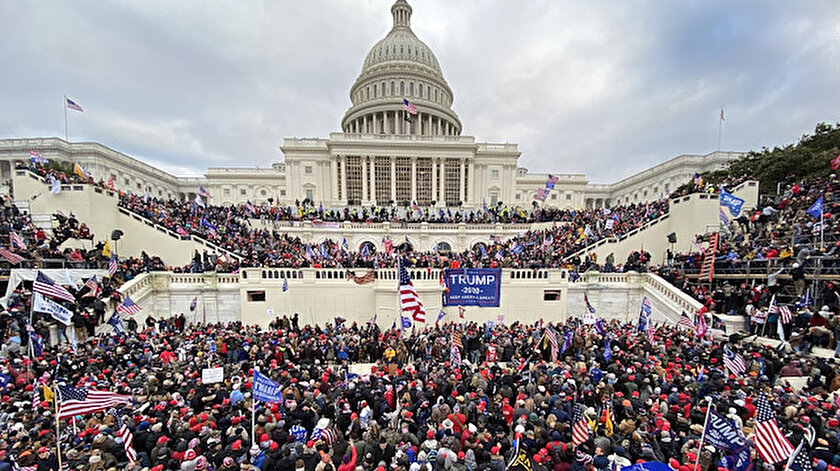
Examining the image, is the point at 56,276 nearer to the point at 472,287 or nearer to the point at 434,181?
the point at 472,287

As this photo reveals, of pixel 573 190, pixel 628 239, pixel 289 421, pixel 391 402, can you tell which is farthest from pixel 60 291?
pixel 573 190

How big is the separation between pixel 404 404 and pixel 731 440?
231 inches

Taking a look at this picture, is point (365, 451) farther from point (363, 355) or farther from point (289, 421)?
point (363, 355)

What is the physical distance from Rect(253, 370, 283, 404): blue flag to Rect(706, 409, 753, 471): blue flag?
7.97 meters

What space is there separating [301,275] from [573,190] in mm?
66670

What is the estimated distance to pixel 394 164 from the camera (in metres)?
51.9

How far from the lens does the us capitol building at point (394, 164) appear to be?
5169 cm

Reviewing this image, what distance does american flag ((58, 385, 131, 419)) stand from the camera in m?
6.18

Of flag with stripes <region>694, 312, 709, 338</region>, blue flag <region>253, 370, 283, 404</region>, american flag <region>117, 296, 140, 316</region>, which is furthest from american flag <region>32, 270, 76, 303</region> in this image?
flag with stripes <region>694, 312, 709, 338</region>

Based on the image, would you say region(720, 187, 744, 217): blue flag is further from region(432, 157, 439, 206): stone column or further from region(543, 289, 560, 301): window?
region(432, 157, 439, 206): stone column

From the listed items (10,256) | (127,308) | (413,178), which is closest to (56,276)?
(10,256)

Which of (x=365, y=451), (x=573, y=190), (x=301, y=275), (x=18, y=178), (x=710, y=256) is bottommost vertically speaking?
(x=365, y=451)

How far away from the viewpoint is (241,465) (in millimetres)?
5512

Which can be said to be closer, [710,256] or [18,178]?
[710,256]
